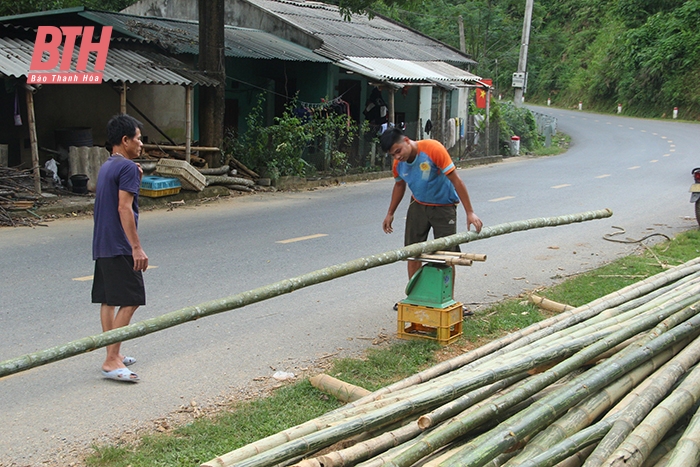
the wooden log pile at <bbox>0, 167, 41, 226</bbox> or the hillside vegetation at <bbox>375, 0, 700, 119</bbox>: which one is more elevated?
the hillside vegetation at <bbox>375, 0, 700, 119</bbox>

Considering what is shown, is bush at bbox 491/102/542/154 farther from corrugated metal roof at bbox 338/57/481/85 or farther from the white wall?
corrugated metal roof at bbox 338/57/481/85

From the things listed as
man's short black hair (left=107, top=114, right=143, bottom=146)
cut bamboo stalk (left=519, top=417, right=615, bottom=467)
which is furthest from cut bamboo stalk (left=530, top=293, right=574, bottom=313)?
man's short black hair (left=107, top=114, right=143, bottom=146)

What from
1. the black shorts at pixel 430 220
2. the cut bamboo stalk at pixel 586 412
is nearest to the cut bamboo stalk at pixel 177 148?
the black shorts at pixel 430 220

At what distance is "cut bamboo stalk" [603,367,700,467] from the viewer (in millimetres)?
3129

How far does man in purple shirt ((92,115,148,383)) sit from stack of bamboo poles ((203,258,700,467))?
2.00 meters

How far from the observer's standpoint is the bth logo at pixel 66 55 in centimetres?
1271

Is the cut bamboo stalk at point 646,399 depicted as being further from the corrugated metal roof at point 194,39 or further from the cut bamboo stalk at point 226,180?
the corrugated metal roof at point 194,39

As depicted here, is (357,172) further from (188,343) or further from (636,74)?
(636,74)

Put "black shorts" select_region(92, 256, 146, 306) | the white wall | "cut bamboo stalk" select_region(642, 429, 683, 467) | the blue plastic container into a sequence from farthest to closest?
1. the white wall
2. the blue plastic container
3. "black shorts" select_region(92, 256, 146, 306)
4. "cut bamboo stalk" select_region(642, 429, 683, 467)

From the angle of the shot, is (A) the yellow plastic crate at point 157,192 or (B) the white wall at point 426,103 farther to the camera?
(B) the white wall at point 426,103

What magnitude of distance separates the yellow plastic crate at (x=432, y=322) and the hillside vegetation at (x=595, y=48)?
35651 mm

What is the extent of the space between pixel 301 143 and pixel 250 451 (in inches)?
558

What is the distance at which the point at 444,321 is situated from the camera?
19.9ft

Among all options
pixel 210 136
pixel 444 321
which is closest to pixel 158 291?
pixel 444 321
